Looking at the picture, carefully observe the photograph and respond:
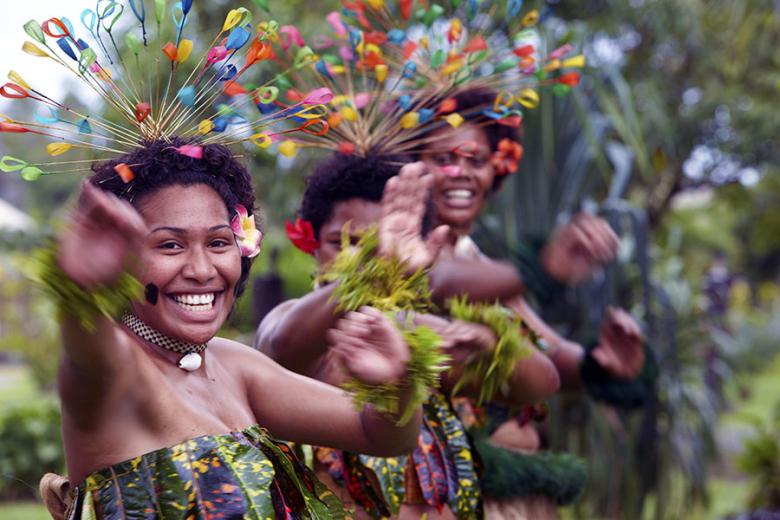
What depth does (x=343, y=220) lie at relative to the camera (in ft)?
8.91

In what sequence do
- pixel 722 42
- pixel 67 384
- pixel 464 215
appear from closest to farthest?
pixel 67 384 < pixel 464 215 < pixel 722 42

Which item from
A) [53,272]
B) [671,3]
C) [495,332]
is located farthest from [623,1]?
[53,272]

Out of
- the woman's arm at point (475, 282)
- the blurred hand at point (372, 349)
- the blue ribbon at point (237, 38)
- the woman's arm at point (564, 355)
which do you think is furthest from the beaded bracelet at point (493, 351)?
the blue ribbon at point (237, 38)

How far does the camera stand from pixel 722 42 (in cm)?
1080

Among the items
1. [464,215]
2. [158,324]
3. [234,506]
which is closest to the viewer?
[234,506]

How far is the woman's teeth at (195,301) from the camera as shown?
1.90 metres

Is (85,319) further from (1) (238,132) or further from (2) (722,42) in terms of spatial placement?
(2) (722,42)

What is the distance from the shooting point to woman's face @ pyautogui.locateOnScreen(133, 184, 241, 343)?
Answer: 1.89 metres

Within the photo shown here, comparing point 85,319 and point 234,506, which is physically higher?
point 85,319

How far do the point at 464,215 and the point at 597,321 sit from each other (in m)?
2.90

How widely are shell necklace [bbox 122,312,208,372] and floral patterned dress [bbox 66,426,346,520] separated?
171 mm

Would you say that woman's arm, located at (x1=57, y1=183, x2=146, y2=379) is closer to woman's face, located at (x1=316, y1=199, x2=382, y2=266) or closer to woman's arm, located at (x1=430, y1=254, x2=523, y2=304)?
woman's face, located at (x1=316, y1=199, x2=382, y2=266)

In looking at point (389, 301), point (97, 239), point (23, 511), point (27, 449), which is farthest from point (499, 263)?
point (27, 449)

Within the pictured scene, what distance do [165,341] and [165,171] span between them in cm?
33
